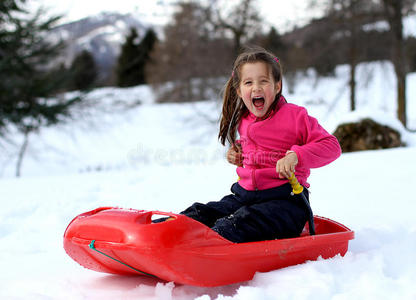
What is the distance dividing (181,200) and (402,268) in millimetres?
2182

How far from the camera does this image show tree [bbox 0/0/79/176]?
9133 millimetres

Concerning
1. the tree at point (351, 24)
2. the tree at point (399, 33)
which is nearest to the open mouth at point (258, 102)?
the tree at point (399, 33)

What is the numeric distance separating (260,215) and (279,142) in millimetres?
399

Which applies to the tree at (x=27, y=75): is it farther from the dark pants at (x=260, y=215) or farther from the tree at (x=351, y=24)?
the dark pants at (x=260, y=215)

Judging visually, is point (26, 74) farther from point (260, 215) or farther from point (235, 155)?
point (260, 215)

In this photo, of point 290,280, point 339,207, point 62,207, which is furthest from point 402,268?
point 62,207

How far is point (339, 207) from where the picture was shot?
3135 millimetres

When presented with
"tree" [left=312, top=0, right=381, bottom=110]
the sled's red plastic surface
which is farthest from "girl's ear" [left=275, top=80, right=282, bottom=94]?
"tree" [left=312, top=0, right=381, bottom=110]

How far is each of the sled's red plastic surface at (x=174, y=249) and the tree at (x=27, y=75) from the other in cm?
828

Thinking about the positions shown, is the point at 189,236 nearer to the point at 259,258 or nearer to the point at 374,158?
the point at 259,258

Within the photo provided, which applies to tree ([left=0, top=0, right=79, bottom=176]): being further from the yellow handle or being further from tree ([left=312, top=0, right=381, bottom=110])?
the yellow handle

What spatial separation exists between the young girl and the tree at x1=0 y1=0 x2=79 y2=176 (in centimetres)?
816

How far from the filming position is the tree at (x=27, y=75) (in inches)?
360

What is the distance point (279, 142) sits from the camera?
6.80ft
